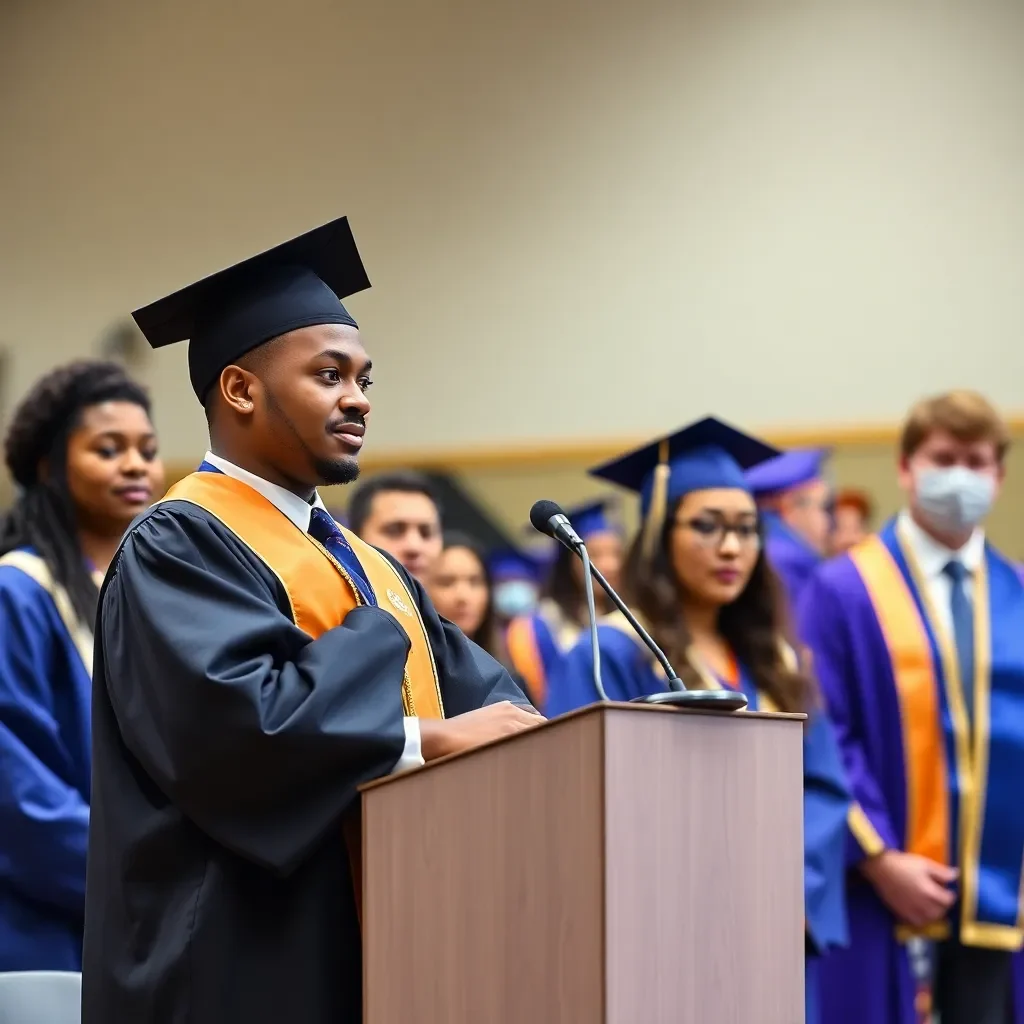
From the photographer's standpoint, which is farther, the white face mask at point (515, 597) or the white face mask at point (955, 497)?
the white face mask at point (515, 597)

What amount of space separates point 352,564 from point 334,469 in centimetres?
A: 19

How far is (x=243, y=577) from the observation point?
99.6 inches

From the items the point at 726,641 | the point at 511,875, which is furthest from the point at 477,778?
the point at 726,641

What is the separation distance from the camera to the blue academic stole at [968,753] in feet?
15.9

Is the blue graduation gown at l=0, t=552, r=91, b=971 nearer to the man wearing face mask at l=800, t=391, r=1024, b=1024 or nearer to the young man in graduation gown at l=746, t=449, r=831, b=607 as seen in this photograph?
the man wearing face mask at l=800, t=391, r=1024, b=1024

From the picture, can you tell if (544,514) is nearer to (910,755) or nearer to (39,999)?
(39,999)

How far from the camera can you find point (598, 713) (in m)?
2.00

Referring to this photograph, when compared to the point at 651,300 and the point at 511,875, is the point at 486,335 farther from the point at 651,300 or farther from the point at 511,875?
the point at 511,875

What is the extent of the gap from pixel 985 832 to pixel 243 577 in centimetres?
306

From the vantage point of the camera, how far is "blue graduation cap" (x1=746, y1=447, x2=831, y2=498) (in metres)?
7.16

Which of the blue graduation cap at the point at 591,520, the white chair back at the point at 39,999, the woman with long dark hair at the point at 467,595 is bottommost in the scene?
the white chair back at the point at 39,999

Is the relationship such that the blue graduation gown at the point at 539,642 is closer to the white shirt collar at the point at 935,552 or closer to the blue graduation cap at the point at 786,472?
the blue graduation cap at the point at 786,472

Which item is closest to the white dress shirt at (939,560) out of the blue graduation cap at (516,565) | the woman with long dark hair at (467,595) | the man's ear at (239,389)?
the woman with long dark hair at (467,595)

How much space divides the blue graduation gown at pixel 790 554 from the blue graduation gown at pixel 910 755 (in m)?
1.27
